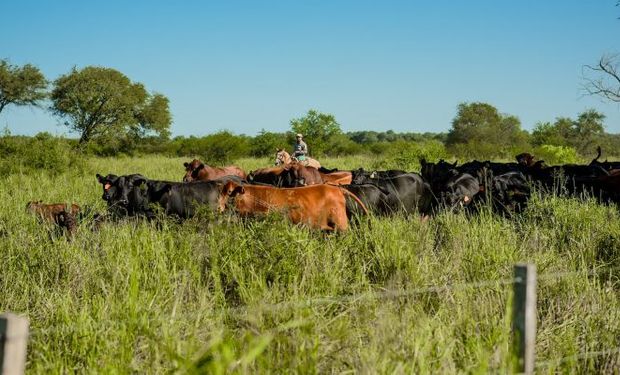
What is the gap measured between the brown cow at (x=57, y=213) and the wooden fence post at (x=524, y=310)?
5921 millimetres

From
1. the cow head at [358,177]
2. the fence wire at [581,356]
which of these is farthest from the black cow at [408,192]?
the fence wire at [581,356]

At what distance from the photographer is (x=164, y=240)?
7270 millimetres

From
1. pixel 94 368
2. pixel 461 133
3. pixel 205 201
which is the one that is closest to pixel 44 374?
pixel 94 368

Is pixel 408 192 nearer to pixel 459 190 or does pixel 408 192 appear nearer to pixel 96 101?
pixel 459 190

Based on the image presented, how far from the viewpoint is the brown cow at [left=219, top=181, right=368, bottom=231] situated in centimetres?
887

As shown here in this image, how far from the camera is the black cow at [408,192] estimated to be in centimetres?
1144

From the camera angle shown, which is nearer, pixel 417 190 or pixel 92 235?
pixel 92 235

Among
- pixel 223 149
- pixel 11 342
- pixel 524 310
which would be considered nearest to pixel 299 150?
pixel 223 149

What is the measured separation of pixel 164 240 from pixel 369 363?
13.3ft

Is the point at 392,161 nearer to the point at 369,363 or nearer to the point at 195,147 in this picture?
the point at 195,147

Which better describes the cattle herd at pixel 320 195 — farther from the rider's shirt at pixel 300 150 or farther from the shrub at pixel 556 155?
the shrub at pixel 556 155

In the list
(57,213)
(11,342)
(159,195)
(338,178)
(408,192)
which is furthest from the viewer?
(338,178)

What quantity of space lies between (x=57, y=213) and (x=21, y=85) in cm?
4021

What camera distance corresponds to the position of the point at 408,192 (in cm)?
1183
